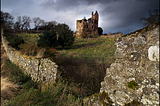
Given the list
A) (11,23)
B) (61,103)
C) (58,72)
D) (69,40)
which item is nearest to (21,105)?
(61,103)

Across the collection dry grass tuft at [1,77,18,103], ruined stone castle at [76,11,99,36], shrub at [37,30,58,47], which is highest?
ruined stone castle at [76,11,99,36]

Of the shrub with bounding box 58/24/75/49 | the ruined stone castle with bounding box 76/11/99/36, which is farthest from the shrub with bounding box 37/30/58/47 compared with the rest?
the ruined stone castle with bounding box 76/11/99/36

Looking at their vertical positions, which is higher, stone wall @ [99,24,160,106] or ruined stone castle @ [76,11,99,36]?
ruined stone castle @ [76,11,99,36]

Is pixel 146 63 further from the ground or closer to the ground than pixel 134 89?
further from the ground

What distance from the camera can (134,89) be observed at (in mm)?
1656

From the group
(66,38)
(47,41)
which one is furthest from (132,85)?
(66,38)

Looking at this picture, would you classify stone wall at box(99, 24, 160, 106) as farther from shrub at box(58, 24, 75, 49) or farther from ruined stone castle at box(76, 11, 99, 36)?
ruined stone castle at box(76, 11, 99, 36)

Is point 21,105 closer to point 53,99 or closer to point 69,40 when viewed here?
point 53,99

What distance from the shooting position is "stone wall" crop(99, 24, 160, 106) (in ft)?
4.84

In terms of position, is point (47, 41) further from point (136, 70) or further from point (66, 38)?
point (136, 70)

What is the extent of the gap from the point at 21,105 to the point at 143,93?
127 inches

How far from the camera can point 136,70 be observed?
1721 millimetres

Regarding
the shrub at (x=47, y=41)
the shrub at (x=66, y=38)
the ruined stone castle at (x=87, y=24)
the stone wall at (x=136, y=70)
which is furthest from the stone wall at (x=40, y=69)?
the ruined stone castle at (x=87, y=24)

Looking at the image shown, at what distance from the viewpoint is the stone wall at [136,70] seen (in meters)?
1.47
